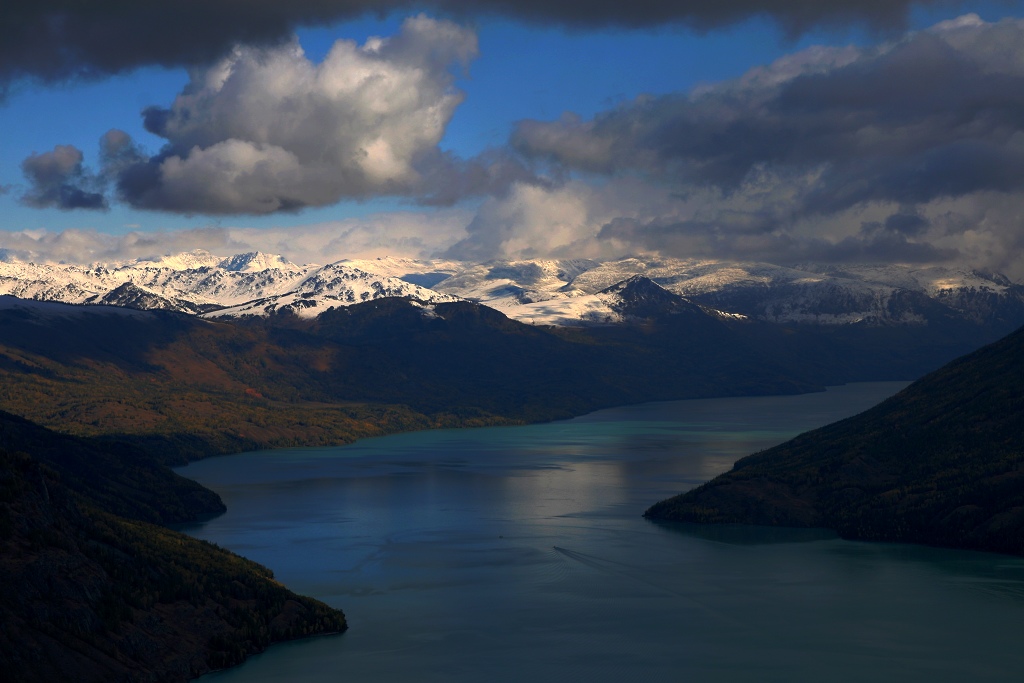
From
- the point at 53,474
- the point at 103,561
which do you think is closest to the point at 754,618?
the point at 103,561

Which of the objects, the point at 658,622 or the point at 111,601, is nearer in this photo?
the point at 111,601

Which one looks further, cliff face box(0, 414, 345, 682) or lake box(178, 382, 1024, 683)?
lake box(178, 382, 1024, 683)

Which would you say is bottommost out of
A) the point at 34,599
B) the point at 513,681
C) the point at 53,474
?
the point at 513,681

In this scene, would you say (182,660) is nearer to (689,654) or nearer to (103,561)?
(103,561)

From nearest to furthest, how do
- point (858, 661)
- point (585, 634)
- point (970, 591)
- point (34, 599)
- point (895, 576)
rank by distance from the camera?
point (34, 599) → point (858, 661) → point (585, 634) → point (970, 591) → point (895, 576)

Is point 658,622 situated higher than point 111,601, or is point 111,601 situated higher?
point 111,601

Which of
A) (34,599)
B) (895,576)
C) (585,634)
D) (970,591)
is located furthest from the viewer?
(895,576)

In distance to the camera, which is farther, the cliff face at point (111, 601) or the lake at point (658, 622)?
the lake at point (658, 622)

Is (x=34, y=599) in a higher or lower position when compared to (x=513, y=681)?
higher
